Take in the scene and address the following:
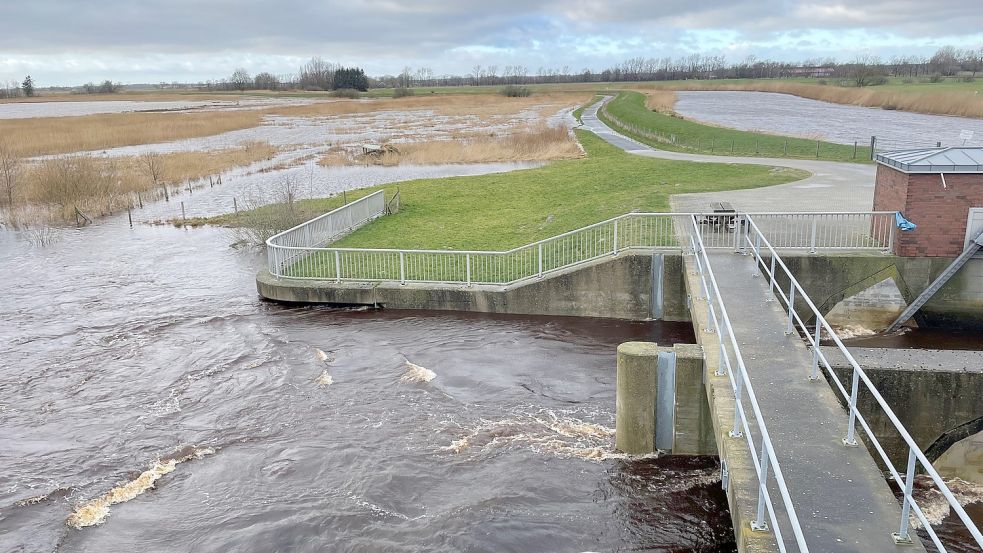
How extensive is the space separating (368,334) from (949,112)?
6415cm

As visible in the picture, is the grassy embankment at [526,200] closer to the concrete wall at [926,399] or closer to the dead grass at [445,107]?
the concrete wall at [926,399]

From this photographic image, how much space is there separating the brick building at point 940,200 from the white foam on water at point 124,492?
1328 cm

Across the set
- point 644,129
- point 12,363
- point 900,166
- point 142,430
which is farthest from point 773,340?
point 644,129

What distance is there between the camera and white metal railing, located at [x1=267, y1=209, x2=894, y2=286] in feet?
52.7

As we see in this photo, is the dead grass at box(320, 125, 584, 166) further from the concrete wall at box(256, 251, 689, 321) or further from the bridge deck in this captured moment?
the bridge deck

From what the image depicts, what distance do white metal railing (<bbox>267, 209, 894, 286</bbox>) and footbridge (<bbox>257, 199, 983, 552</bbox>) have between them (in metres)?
0.05

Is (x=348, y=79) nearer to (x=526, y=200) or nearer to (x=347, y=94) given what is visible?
(x=347, y=94)

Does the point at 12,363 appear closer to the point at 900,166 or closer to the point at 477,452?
the point at 477,452

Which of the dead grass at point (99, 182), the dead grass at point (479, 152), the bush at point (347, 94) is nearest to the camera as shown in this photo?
the dead grass at point (99, 182)

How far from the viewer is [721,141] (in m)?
41.3

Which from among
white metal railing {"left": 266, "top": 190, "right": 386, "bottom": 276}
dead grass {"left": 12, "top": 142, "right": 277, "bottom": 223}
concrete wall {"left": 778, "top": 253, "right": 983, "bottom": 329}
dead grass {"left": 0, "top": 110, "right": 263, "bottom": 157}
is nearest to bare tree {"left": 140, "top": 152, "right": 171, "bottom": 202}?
dead grass {"left": 12, "top": 142, "right": 277, "bottom": 223}

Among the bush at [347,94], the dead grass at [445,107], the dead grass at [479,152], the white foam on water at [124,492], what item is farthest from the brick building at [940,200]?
the bush at [347,94]

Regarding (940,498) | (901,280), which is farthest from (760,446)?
(901,280)

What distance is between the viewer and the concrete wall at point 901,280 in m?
14.9
